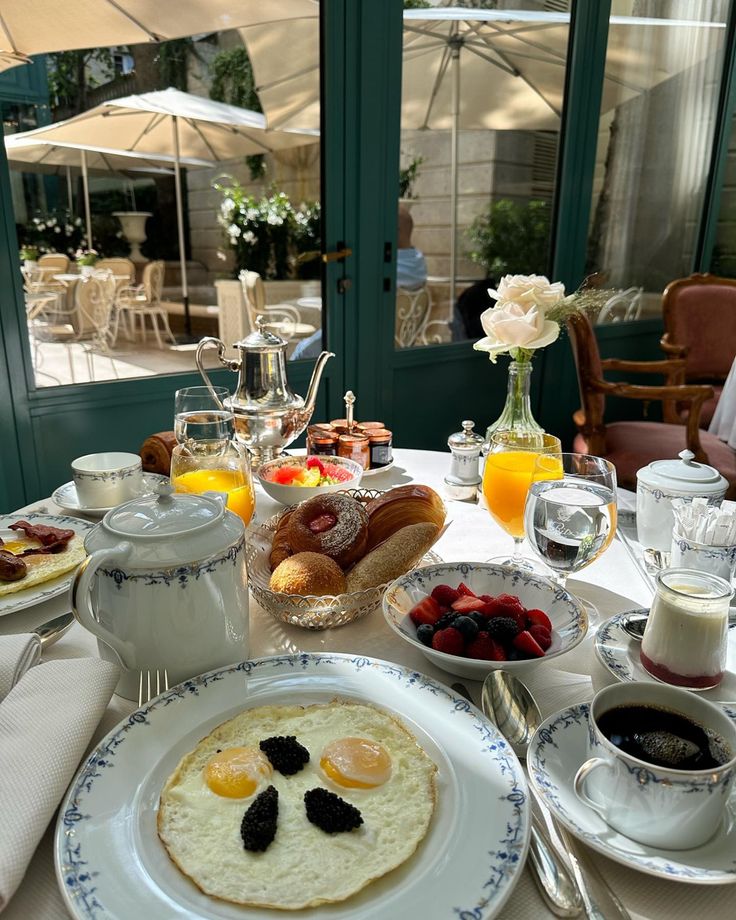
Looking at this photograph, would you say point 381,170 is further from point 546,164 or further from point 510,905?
point 510,905

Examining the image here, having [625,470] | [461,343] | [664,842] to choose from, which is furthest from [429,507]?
[461,343]

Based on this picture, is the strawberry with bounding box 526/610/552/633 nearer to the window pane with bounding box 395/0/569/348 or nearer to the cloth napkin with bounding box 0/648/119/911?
the cloth napkin with bounding box 0/648/119/911

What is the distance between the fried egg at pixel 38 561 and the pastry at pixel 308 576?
0.81 ft

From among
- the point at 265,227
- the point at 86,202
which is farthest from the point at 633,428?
the point at 86,202

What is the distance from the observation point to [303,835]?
48 cm

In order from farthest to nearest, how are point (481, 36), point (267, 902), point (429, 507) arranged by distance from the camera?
point (481, 36), point (429, 507), point (267, 902)

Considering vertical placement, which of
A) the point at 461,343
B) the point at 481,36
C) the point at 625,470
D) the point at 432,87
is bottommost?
the point at 625,470

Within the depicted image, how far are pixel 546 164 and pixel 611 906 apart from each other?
3.04 metres

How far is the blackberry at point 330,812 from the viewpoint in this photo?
1.58 feet

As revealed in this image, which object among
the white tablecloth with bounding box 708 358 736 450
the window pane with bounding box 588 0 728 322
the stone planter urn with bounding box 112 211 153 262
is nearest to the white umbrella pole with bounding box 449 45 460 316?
the window pane with bounding box 588 0 728 322

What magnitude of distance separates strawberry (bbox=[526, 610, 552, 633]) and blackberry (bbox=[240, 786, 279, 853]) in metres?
0.32

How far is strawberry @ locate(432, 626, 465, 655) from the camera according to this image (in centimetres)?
67

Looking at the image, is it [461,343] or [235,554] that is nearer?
[235,554]

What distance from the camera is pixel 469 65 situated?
2.75 m
